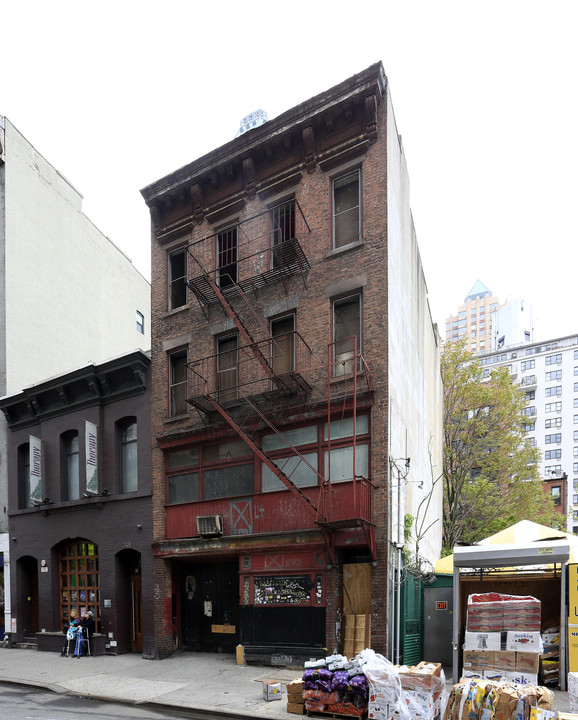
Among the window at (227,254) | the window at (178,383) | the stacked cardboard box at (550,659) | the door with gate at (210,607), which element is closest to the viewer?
the stacked cardboard box at (550,659)

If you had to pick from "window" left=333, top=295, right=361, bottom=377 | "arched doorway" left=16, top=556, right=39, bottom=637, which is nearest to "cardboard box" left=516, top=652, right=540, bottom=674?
"window" left=333, top=295, right=361, bottom=377

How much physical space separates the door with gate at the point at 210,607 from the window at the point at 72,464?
584cm

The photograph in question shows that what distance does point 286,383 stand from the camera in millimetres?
18094

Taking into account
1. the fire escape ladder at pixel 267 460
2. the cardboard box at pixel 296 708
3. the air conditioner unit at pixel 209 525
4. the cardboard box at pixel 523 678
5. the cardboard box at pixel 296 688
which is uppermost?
the fire escape ladder at pixel 267 460

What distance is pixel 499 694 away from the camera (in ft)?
29.0

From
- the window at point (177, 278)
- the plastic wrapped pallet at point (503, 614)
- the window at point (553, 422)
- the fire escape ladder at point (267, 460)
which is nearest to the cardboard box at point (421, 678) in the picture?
the plastic wrapped pallet at point (503, 614)

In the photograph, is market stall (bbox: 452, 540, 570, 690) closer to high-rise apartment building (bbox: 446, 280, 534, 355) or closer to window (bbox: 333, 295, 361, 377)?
window (bbox: 333, 295, 361, 377)

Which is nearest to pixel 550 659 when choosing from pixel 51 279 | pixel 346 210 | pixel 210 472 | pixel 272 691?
pixel 272 691

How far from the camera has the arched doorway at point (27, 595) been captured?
24703 millimetres

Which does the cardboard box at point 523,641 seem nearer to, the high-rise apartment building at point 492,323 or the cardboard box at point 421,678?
the cardboard box at point 421,678

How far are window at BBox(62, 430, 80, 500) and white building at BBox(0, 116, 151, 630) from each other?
12.4 ft

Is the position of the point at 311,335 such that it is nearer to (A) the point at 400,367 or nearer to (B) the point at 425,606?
(A) the point at 400,367

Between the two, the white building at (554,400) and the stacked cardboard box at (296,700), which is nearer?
the stacked cardboard box at (296,700)

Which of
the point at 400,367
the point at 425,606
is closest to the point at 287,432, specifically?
the point at 400,367
